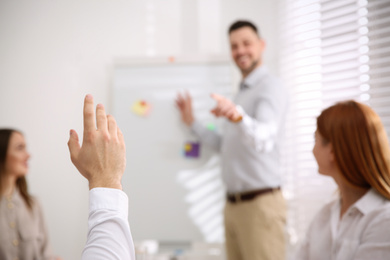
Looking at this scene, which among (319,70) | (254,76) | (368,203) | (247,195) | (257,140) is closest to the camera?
(368,203)

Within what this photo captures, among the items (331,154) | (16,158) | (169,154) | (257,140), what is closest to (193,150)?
(169,154)

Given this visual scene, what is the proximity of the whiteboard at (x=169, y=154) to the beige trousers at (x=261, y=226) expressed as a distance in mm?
422

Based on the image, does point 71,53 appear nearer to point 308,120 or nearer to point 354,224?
point 354,224

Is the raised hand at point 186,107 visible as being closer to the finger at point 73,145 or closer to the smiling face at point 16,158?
the smiling face at point 16,158

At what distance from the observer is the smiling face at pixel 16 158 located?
1.94 meters

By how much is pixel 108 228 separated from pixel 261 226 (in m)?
1.32

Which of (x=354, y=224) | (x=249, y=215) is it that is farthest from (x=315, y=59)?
(x=354, y=224)

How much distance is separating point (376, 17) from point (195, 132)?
44.2 inches

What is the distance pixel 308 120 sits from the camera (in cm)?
223

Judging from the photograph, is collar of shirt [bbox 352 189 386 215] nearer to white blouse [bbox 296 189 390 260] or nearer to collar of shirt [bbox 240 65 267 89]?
white blouse [bbox 296 189 390 260]

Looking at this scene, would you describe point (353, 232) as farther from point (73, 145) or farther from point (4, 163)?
point (4, 163)

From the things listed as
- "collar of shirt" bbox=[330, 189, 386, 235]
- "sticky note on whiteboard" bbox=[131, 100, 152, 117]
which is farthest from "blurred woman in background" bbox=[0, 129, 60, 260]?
"collar of shirt" bbox=[330, 189, 386, 235]

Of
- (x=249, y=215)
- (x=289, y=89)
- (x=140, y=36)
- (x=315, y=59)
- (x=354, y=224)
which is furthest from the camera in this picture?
(x=140, y=36)

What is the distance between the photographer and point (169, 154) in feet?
7.65
